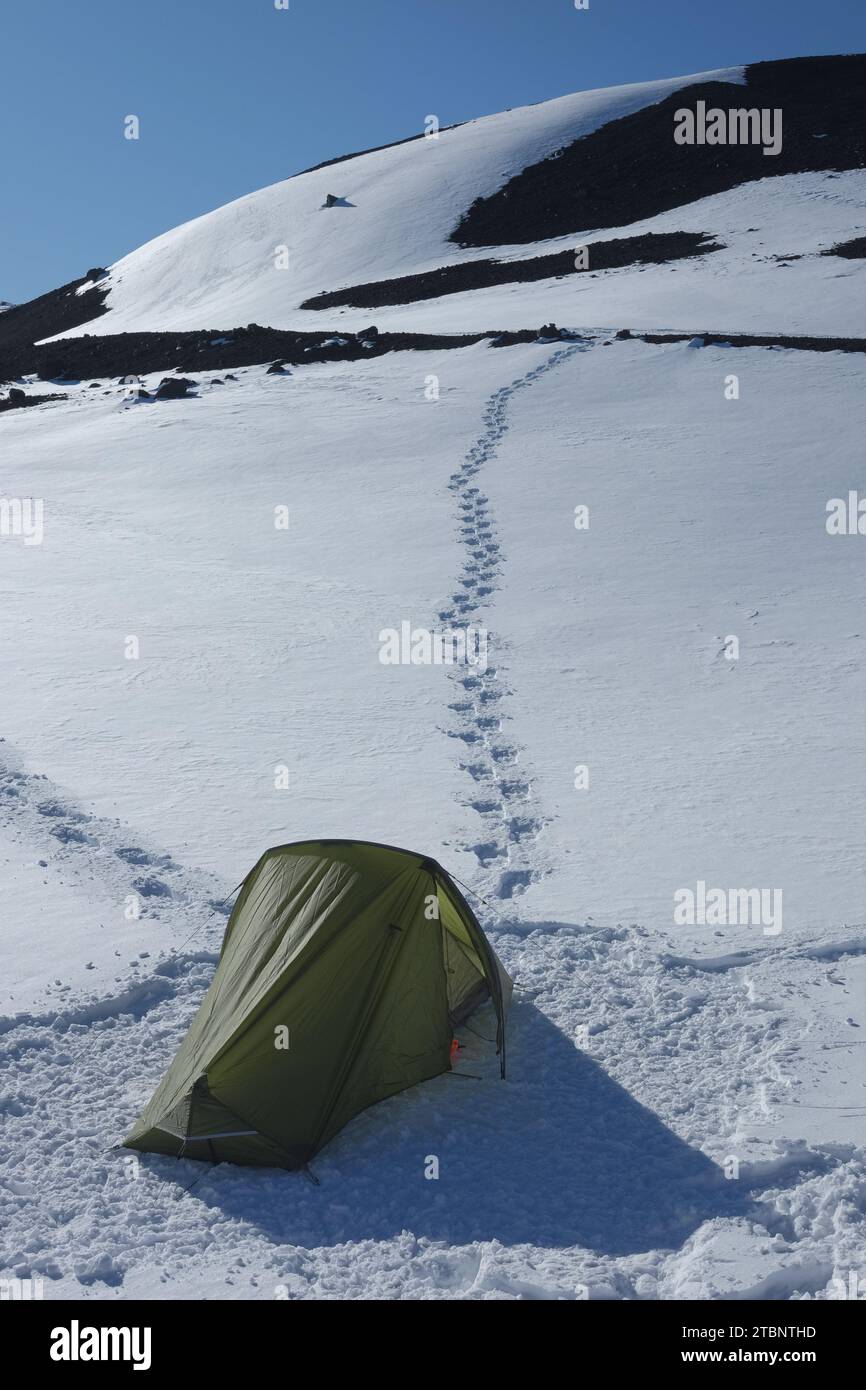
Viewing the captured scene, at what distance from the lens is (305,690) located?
13219 mm

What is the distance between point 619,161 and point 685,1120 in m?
60.9

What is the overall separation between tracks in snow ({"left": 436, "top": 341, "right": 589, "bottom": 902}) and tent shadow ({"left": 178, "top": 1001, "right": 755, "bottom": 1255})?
7.98 feet

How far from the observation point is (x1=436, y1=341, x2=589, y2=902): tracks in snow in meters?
9.69

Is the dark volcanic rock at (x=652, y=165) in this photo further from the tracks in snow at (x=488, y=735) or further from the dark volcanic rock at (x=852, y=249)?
the tracks in snow at (x=488, y=735)

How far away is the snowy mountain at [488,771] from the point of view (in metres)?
5.92

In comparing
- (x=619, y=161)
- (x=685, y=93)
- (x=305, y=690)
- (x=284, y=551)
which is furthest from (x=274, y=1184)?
(x=685, y=93)

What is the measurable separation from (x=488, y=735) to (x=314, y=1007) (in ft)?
18.7

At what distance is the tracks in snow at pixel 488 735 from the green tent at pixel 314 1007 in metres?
2.11

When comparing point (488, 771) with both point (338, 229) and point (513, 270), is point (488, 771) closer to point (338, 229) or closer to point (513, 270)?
point (513, 270)

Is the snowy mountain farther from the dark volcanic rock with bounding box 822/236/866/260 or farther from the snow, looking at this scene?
the snow

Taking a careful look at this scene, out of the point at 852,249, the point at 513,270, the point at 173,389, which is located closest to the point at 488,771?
the point at 173,389

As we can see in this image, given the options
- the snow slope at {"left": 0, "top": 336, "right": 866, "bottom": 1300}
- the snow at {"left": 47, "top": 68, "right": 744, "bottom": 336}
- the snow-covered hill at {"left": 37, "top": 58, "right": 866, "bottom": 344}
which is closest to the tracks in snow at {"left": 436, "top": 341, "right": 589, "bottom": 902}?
the snow slope at {"left": 0, "top": 336, "right": 866, "bottom": 1300}

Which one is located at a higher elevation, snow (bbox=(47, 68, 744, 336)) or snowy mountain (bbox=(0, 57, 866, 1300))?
snow (bbox=(47, 68, 744, 336))

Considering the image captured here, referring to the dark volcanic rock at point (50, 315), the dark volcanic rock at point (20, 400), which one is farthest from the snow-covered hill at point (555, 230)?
the dark volcanic rock at point (20, 400)
